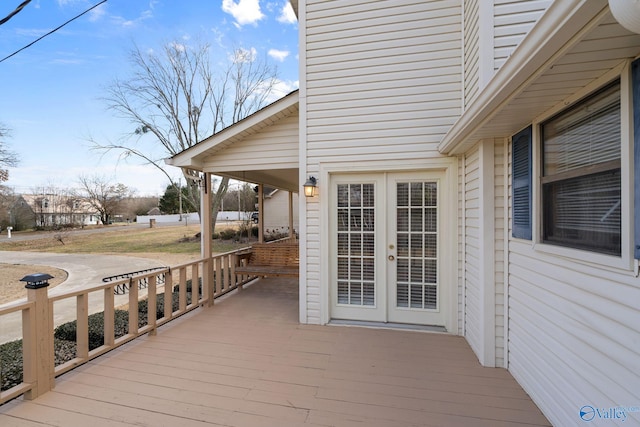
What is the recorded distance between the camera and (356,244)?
12.9 ft

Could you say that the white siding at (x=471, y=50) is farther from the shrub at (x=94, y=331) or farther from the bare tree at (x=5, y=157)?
the bare tree at (x=5, y=157)

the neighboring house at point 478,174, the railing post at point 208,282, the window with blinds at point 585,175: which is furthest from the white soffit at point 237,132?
the window with blinds at point 585,175

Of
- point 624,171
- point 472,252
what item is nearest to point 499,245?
point 472,252

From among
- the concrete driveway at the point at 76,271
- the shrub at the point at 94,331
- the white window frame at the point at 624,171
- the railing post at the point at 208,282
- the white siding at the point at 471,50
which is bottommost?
the concrete driveway at the point at 76,271

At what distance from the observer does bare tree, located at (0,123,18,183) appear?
14109 mm

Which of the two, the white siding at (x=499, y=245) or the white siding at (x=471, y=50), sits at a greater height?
the white siding at (x=471, y=50)

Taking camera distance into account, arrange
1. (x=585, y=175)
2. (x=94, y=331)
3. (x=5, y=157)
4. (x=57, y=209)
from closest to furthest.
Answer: (x=585, y=175), (x=94, y=331), (x=5, y=157), (x=57, y=209)

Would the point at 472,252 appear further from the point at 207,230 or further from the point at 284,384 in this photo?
the point at 207,230

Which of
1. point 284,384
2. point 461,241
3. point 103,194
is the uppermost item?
point 103,194

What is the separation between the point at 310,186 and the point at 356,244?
98 cm

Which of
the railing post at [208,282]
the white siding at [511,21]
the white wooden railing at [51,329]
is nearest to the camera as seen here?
the white wooden railing at [51,329]

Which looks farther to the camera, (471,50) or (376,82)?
(376,82)

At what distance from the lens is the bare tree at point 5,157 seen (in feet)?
46.3

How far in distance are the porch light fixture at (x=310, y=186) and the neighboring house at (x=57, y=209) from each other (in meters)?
29.9
